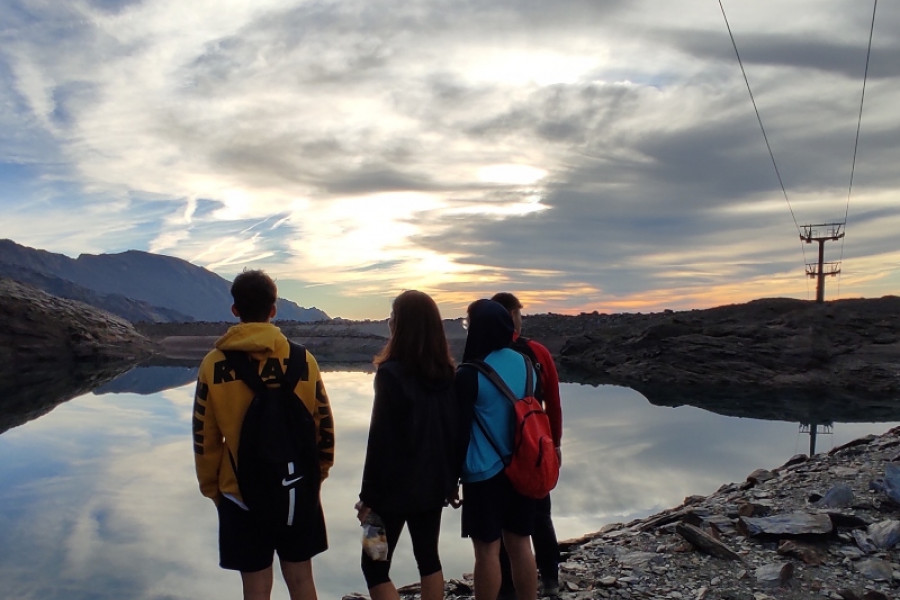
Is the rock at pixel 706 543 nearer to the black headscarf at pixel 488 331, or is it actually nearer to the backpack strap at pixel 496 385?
the backpack strap at pixel 496 385

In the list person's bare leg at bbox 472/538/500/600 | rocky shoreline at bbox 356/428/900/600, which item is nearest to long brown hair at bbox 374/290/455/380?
person's bare leg at bbox 472/538/500/600

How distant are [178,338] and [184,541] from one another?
6595 cm

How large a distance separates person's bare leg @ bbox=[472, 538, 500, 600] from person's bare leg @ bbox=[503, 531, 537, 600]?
0.55 ft

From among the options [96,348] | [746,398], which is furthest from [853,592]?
[96,348]

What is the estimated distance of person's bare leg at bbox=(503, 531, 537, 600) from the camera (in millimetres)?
4230

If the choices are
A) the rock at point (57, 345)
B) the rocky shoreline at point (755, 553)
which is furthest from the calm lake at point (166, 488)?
the rock at point (57, 345)

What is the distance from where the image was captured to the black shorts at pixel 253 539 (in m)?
3.52

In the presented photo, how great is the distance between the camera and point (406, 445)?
3.71m

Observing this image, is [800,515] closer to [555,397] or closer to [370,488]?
[555,397]

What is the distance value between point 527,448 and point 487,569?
2.72ft

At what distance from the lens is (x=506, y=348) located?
4211 millimetres

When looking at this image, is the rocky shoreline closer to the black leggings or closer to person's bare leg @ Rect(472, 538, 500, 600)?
person's bare leg @ Rect(472, 538, 500, 600)

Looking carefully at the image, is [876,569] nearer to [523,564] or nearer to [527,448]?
[523,564]

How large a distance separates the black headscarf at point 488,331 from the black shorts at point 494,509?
78 centimetres
